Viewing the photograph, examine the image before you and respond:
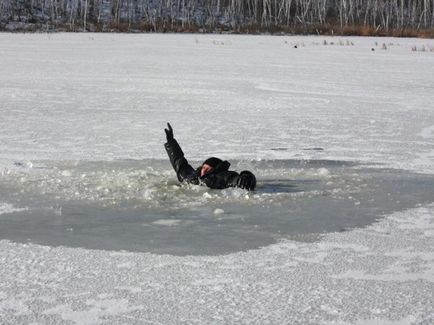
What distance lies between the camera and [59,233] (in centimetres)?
446

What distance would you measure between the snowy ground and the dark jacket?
1.24 metres

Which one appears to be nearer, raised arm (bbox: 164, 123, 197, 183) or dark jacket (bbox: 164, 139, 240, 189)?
dark jacket (bbox: 164, 139, 240, 189)

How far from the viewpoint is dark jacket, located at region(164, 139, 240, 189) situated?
225 inches

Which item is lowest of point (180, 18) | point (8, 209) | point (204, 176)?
point (8, 209)

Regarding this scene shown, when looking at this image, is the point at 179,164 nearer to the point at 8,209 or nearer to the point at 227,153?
the point at 8,209

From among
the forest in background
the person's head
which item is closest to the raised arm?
the person's head

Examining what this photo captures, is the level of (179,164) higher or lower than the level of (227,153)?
higher

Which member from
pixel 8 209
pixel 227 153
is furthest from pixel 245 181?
pixel 227 153

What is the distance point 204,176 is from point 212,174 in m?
0.07

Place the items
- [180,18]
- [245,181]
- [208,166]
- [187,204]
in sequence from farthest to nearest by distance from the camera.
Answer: [180,18] < [208,166] < [245,181] < [187,204]

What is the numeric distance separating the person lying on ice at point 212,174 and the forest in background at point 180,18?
43422 mm

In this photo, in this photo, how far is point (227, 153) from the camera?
766 cm

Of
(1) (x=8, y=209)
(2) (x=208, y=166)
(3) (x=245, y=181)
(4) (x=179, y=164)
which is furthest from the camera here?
(4) (x=179, y=164)

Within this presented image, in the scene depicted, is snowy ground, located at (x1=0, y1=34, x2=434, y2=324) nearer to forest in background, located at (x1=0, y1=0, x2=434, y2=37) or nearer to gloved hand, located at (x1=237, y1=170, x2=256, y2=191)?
gloved hand, located at (x1=237, y1=170, x2=256, y2=191)
